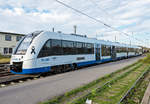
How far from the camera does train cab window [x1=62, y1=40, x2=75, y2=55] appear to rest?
10.7 meters

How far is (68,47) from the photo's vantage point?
1124 centimetres

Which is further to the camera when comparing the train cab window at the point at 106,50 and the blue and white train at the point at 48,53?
the train cab window at the point at 106,50

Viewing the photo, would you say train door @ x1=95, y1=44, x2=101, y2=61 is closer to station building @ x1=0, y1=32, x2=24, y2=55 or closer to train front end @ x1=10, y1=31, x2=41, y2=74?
train front end @ x1=10, y1=31, x2=41, y2=74

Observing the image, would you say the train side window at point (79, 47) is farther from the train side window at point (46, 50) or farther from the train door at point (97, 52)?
the train side window at point (46, 50)

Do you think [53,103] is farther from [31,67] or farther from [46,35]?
[46,35]

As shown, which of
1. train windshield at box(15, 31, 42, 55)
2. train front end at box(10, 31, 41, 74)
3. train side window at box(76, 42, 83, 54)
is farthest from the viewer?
train side window at box(76, 42, 83, 54)

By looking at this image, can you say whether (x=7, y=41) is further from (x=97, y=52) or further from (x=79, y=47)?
(x=79, y=47)

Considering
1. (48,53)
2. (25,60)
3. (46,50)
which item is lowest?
(25,60)

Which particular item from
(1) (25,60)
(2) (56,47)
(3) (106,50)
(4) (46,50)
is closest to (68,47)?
(2) (56,47)

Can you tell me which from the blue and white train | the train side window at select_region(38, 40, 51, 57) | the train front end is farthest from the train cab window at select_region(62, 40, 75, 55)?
the train front end

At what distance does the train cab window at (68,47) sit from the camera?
1073cm

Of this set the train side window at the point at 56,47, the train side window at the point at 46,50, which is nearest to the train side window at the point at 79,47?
the train side window at the point at 56,47

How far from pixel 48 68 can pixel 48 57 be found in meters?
0.82

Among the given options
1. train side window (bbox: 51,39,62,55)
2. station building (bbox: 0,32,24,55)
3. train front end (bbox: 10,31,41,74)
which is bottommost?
train front end (bbox: 10,31,41,74)
